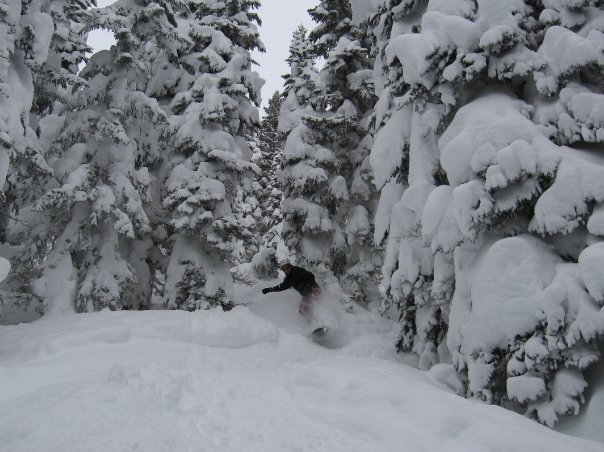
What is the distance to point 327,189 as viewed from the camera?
51.9 feet

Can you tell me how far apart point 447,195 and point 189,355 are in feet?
16.5

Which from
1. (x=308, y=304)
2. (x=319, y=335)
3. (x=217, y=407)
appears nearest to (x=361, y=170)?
(x=308, y=304)

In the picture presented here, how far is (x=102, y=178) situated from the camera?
13.0 metres

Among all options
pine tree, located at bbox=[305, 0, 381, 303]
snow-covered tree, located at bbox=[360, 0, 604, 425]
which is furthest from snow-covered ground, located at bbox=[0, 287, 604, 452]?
pine tree, located at bbox=[305, 0, 381, 303]

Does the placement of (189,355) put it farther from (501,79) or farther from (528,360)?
(501,79)

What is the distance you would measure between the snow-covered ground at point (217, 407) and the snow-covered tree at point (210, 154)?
661 centimetres

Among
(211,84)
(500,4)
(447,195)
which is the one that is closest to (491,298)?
(447,195)

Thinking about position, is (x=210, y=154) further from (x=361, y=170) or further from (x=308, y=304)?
(x=308, y=304)

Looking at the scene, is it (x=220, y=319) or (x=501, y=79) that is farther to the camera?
(x=220, y=319)

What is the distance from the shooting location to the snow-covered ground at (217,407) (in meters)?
3.88

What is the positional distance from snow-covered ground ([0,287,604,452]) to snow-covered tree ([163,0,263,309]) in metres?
6.61

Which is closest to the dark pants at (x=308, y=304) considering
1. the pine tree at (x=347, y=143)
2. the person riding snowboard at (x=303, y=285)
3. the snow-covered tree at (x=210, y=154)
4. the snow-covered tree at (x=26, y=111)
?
the person riding snowboard at (x=303, y=285)

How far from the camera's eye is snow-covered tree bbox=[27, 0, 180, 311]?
39.3 feet

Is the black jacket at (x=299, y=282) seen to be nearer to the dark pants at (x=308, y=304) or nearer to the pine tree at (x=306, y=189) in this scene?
the dark pants at (x=308, y=304)
